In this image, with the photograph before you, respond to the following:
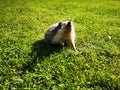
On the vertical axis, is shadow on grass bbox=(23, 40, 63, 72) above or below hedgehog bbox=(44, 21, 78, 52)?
below

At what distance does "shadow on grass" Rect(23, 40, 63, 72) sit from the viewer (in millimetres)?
4848

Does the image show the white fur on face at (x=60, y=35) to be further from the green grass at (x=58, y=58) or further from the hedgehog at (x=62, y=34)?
the green grass at (x=58, y=58)

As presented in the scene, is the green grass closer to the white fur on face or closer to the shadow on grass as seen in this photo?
the shadow on grass

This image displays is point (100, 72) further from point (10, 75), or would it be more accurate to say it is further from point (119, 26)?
point (119, 26)

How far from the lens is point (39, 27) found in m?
7.70

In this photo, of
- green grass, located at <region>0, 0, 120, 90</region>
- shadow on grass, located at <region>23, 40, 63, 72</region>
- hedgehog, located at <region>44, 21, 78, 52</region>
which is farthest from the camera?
hedgehog, located at <region>44, 21, 78, 52</region>

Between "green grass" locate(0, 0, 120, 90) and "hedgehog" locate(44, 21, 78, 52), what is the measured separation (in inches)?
7.6

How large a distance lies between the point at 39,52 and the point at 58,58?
0.63 metres

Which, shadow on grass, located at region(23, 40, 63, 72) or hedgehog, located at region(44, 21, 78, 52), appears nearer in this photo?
shadow on grass, located at region(23, 40, 63, 72)

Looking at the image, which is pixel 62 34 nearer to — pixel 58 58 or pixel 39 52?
pixel 58 58

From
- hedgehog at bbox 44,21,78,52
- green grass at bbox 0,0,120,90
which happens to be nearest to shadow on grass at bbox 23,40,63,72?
green grass at bbox 0,0,120,90

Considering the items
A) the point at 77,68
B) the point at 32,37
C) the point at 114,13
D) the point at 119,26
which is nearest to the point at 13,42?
the point at 32,37

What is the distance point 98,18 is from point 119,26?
135 centimetres

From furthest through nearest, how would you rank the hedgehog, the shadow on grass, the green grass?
the hedgehog → the shadow on grass → the green grass
